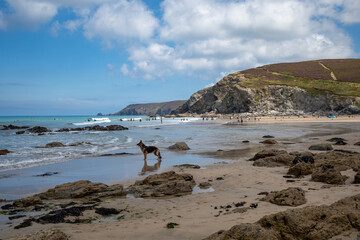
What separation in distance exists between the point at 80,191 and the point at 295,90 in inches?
3391

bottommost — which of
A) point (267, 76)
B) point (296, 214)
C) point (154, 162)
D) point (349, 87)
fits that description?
point (154, 162)

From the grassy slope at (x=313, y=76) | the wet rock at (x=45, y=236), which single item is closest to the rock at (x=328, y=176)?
the wet rock at (x=45, y=236)

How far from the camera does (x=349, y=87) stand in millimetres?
81750

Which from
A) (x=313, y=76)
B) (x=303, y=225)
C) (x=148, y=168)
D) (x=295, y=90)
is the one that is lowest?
(x=148, y=168)

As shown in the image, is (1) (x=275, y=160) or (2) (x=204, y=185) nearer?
(2) (x=204, y=185)

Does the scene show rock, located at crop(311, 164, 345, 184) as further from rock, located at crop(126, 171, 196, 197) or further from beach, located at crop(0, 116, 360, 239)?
rock, located at crop(126, 171, 196, 197)

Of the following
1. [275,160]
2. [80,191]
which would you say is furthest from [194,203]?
[275,160]

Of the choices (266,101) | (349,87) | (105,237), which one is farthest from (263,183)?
(349,87)

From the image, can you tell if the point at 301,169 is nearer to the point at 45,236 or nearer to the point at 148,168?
the point at 148,168

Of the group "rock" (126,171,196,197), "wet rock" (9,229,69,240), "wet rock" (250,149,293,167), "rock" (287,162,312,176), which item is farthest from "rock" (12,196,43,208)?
"wet rock" (250,149,293,167)

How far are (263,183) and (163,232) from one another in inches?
193

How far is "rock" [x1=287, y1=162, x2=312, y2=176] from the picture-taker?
30.4 ft

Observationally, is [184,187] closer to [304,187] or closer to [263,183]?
[263,183]

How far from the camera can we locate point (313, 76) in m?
95.4
